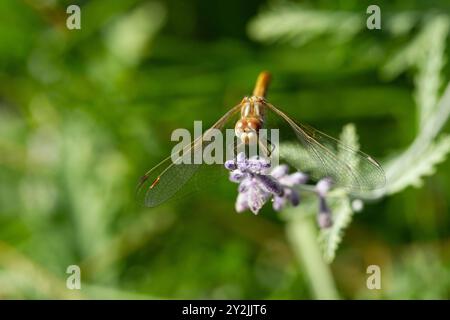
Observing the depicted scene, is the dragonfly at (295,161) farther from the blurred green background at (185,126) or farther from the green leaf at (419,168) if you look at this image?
the blurred green background at (185,126)

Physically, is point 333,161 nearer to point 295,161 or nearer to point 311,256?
point 295,161

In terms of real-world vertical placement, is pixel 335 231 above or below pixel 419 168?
below

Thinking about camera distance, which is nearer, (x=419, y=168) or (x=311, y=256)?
(x=419, y=168)

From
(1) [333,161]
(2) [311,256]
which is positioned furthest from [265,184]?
(2) [311,256]

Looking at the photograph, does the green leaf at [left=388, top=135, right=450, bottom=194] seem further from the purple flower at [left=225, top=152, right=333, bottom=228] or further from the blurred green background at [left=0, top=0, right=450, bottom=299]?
the blurred green background at [left=0, top=0, right=450, bottom=299]

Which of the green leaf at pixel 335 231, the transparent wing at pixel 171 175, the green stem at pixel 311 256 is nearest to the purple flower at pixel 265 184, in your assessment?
the green leaf at pixel 335 231

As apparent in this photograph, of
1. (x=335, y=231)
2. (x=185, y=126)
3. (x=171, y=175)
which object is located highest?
(x=185, y=126)
